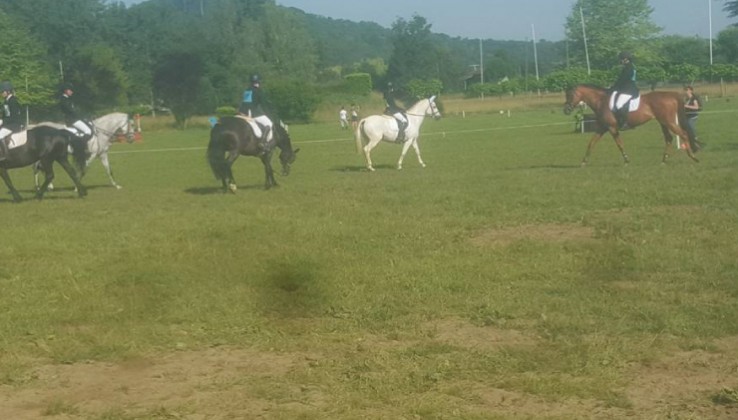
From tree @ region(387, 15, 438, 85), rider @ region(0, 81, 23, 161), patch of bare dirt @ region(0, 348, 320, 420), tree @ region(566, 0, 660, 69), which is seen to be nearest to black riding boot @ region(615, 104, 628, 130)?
rider @ region(0, 81, 23, 161)

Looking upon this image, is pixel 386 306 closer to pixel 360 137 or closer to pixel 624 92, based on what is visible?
pixel 624 92

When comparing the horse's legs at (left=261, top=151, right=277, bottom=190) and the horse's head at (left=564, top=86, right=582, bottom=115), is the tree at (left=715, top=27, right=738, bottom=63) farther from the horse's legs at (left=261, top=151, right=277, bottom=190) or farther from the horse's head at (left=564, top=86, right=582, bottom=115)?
the horse's legs at (left=261, top=151, right=277, bottom=190)

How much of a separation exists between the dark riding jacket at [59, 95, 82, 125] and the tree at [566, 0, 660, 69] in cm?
6144

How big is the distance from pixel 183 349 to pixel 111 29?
95.5 m

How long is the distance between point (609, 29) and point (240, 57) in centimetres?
3176

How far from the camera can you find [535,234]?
12.2m

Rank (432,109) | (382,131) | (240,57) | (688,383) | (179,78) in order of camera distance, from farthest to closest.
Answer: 1. (240,57)
2. (179,78)
3. (432,109)
4. (382,131)
5. (688,383)

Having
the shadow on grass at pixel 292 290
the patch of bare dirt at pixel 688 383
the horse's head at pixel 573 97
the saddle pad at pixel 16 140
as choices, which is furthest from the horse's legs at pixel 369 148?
the patch of bare dirt at pixel 688 383

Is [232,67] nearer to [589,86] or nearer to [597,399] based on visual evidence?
[589,86]

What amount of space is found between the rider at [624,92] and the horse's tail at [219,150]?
28.7ft

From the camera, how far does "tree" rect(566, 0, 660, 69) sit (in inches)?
3063

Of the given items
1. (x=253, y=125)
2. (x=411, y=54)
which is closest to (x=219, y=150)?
(x=253, y=125)

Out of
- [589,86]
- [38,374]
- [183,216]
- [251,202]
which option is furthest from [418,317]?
[589,86]

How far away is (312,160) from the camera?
A: 1208 inches
